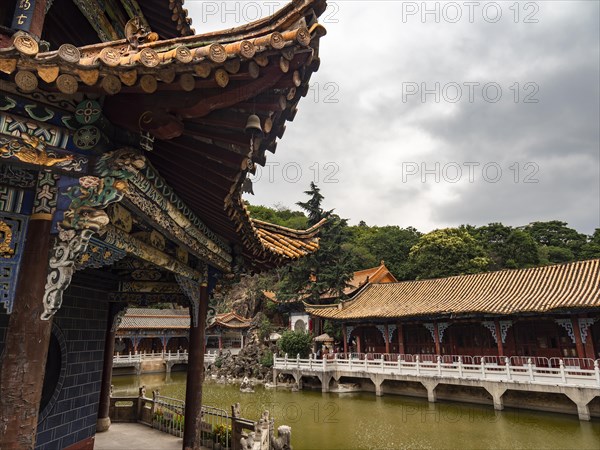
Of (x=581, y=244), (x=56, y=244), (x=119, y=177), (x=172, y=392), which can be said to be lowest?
(x=172, y=392)

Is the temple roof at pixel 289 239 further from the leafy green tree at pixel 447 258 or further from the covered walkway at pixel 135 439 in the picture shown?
the leafy green tree at pixel 447 258

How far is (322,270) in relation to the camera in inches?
1184

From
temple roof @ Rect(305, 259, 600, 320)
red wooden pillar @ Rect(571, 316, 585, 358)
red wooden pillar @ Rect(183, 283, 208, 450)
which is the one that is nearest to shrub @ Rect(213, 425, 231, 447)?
red wooden pillar @ Rect(183, 283, 208, 450)

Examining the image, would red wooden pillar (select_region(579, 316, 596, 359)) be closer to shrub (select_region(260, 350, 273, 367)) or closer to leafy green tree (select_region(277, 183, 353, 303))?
leafy green tree (select_region(277, 183, 353, 303))

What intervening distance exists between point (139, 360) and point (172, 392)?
1032cm

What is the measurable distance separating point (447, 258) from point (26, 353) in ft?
127

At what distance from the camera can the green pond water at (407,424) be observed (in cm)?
1153

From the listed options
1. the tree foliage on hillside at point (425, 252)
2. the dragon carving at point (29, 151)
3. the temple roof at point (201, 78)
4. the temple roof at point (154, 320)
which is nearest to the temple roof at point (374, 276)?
the tree foliage on hillside at point (425, 252)

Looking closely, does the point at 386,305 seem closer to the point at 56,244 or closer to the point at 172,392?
the point at 172,392

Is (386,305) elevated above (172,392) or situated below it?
above

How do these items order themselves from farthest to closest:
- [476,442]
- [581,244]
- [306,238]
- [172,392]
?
[581,244], [172,392], [476,442], [306,238]

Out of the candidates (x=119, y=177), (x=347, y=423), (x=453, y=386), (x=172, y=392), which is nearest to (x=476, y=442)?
(x=347, y=423)

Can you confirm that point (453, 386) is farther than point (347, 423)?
Yes

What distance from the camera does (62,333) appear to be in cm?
518
